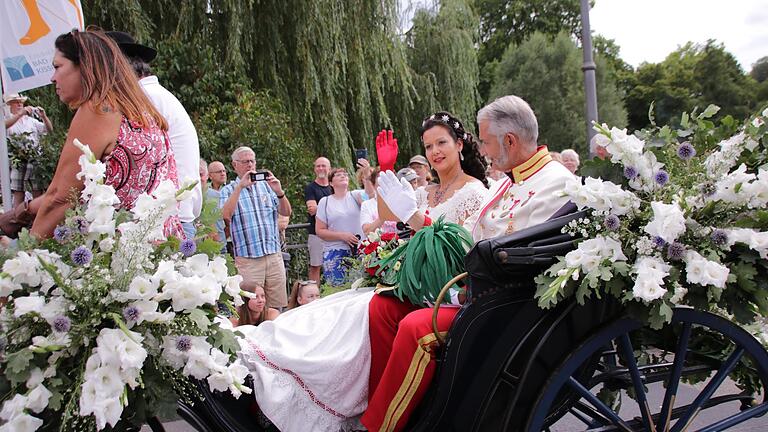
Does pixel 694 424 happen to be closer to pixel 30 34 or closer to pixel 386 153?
pixel 386 153

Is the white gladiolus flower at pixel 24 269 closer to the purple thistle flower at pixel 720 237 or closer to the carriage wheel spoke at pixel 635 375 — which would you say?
the carriage wheel spoke at pixel 635 375

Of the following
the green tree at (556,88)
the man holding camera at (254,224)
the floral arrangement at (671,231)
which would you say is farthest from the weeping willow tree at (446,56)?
the green tree at (556,88)

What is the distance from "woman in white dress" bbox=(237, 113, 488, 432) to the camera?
251cm

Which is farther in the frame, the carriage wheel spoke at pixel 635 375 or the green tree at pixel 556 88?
the green tree at pixel 556 88

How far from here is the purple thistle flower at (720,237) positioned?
2.24 metres

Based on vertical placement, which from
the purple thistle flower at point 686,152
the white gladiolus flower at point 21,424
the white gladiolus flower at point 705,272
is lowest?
the white gladiolus flower at point 21,424

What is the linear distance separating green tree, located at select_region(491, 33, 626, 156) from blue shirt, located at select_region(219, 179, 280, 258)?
810 inches

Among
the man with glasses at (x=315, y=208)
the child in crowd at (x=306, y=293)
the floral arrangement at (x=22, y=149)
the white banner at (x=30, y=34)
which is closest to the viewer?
the white banner at (x=30, y=34)

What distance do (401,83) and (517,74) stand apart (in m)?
16.8

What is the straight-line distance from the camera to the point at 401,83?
11445 millimetres

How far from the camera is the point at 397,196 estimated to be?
3250mm

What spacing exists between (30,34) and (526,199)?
3433 mm

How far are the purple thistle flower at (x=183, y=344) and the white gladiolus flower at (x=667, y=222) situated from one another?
1.54 metres

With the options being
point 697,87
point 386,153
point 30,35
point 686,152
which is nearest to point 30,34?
point 30,35
